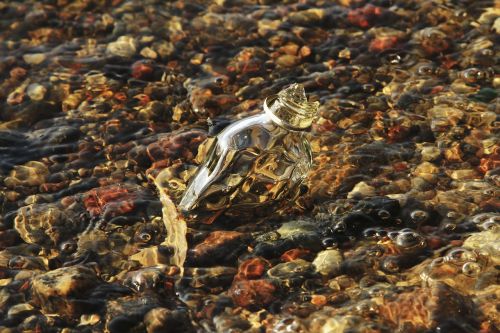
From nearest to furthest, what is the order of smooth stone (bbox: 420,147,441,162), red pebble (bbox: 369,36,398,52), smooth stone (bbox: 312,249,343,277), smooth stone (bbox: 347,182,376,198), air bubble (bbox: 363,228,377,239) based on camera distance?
smooth stone (bbox: 312,249,343,277) < air bubble (bbox: 363,228,377,239) < smooth stone (bbox: 347,182,376,198) < smooth stone (bbox: 420,147,441,162) < red pebble (bbox: 369,36,398,52)

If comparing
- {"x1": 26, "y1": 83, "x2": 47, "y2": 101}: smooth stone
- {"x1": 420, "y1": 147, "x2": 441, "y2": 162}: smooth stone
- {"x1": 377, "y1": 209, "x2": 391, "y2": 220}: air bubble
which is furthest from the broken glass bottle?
{"x1": 26, "y1": 83, "x2": 47, "y2": 101}: smooth stone

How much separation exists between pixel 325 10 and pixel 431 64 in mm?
733

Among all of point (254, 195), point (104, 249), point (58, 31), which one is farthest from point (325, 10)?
point (104, 249)

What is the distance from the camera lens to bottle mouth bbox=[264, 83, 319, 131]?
255 centimetres

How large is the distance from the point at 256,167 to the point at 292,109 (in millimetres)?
265

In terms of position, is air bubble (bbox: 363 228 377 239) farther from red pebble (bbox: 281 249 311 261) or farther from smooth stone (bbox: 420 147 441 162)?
smooth stone (bbox: 420 147 441 162)

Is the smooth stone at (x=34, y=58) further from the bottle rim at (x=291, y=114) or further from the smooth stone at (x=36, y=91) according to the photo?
the bottle rim at (x=291, y=114)

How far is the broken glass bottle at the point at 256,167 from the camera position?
8.70 ft

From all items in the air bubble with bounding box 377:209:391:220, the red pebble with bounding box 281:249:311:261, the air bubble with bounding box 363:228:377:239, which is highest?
the air bubble with bounding box 377:209:391:220

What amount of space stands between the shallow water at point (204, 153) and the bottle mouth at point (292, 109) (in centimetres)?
40

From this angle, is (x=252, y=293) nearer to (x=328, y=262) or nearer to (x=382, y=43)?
(x=328, y=262)

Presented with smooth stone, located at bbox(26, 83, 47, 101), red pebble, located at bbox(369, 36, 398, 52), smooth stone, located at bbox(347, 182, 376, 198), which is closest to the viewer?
smooth stone, located at bbox(347, 182, 376, 198)

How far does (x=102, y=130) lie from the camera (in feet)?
11.1

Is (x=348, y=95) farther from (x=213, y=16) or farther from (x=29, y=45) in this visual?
(x=29, y=45)
